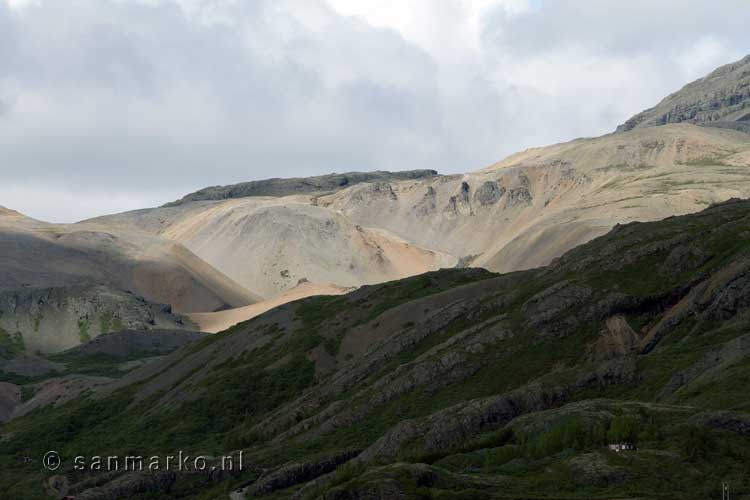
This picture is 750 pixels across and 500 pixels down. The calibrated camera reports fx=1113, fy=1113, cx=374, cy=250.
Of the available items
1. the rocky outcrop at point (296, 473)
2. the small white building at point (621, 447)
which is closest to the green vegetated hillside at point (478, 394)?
the rocky outcrop at point (296, 473)

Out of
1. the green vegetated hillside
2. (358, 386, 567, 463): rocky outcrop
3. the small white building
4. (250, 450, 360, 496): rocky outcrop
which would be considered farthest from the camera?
(250, 450, 360, 496): rocky outcrop

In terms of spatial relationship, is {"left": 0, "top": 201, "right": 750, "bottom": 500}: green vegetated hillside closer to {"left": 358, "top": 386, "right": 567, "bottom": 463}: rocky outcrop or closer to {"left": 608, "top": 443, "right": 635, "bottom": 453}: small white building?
{"left": 358, "top": 386, "right": 567, "bottom": 463}: rocky outcrop

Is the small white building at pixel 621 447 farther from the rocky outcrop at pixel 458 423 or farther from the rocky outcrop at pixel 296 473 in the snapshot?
the rocky outcrop at pixel 296 473

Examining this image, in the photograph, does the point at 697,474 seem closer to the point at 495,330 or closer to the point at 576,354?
the point at 576,354

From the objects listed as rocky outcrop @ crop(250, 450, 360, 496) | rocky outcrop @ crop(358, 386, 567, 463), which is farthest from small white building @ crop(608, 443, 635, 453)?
rocky outcrop @ crop(250, 450, 360, 496)

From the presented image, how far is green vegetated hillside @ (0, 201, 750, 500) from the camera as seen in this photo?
149ft

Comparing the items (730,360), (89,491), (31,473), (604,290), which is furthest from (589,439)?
(31,473)

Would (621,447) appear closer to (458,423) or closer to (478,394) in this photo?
(458,423)

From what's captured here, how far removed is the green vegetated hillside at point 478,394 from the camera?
45438 millimetres

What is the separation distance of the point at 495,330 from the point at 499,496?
41509 mm

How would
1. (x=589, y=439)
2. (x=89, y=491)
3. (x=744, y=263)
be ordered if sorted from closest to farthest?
(x=589, y=439)
(x=744, y=263)
(x=89, y=491)

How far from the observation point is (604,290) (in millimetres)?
81375

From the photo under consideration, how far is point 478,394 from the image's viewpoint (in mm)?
75500

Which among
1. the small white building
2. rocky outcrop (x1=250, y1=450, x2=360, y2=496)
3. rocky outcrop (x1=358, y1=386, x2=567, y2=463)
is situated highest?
the small white building
